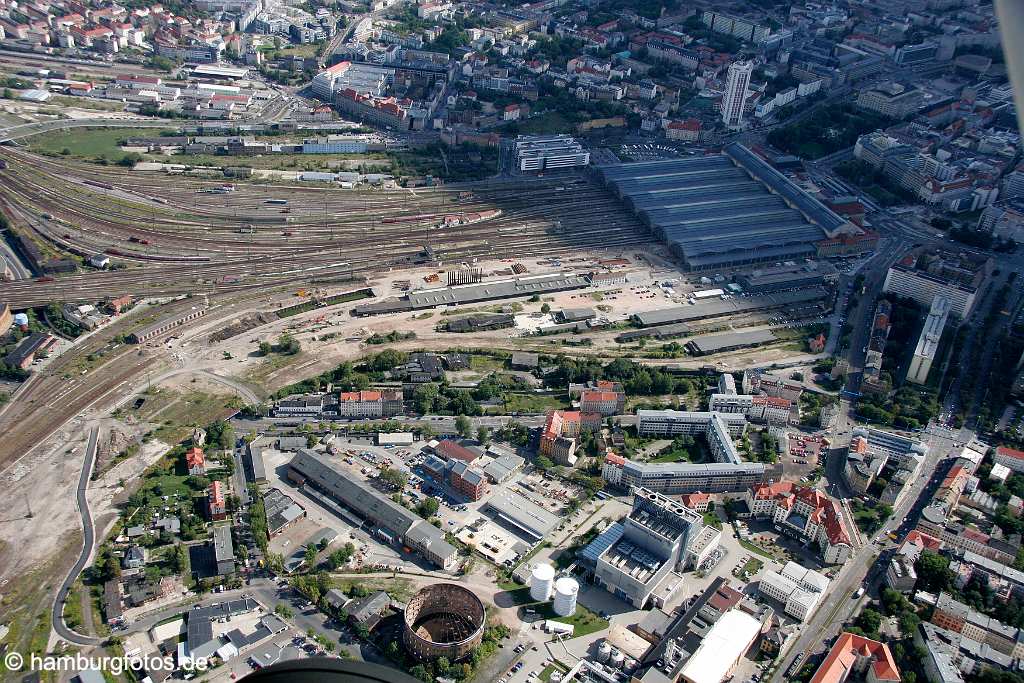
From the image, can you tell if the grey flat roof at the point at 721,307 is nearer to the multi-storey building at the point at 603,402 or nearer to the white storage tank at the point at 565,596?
the multi-storey building at the point at 603,402

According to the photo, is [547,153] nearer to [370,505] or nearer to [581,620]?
[370,505]

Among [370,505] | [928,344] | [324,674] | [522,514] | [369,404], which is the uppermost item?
[324,674]

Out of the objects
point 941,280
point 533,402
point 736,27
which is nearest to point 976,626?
point 533,402

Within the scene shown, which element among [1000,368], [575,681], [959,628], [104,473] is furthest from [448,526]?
[1000,368]

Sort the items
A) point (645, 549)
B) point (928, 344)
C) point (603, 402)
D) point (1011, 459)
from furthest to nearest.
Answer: point (928, 344) < point (603, 402) < point (1011, 459) < point (645, 549)

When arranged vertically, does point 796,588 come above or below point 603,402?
below

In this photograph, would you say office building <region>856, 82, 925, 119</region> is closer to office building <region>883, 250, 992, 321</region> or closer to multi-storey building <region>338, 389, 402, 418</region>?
office building <region>883, 250, 992, 321</region>

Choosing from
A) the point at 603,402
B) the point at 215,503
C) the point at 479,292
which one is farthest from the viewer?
the point at 479,292

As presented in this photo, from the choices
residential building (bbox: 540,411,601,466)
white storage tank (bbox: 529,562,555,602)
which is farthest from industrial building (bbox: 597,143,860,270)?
white storage tank (bbox: 529,562,555,602)

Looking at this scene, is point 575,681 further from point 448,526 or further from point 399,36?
point 399,36
